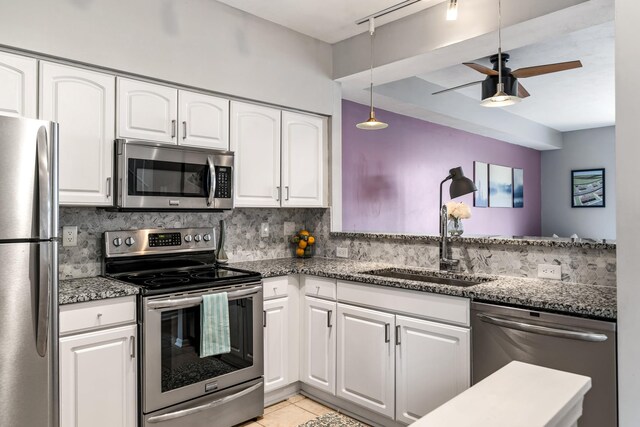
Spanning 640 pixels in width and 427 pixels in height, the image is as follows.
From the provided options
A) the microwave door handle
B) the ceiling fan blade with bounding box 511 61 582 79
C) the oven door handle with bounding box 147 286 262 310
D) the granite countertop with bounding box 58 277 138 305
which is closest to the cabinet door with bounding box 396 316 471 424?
the oven door handle with bounding box 147 286 262 310

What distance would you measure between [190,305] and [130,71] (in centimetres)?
139

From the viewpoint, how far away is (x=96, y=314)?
2.12 metres

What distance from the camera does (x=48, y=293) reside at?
1.76m

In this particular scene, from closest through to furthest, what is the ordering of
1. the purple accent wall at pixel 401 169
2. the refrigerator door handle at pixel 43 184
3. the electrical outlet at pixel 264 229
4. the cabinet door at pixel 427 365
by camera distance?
the refrigerator door handle at pixel 43 184, the cabinet door at pixel 427 365, the electrical outlet at pixel 264 229, the purple accent wall at pixel 401 169

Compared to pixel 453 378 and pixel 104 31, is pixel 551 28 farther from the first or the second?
pixel 104 31

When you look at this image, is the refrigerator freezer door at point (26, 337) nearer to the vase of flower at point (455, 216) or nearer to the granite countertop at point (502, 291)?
the granite countertop at point (502, 291)

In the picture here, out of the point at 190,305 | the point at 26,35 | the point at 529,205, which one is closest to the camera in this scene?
the point at 26,35

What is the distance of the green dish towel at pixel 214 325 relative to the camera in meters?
2.41

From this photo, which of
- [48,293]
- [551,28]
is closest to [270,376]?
[48,293]

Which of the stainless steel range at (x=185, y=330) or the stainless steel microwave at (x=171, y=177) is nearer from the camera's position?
the stainless steel range at (x=185, y=330)

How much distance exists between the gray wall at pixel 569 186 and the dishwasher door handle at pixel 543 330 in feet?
21.1

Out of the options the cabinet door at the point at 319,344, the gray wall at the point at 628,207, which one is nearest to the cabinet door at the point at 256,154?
the cabinet door at the point at 319,344

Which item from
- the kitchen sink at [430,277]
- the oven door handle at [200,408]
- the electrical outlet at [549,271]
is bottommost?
the oven door handle at [200,408]

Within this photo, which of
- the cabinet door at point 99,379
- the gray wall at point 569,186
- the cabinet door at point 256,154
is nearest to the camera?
the cabinet door at point 99,379
